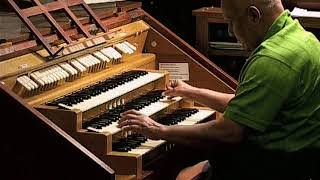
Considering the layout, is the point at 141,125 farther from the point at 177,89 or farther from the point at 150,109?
the point at 177,89

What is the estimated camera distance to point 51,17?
324 cm

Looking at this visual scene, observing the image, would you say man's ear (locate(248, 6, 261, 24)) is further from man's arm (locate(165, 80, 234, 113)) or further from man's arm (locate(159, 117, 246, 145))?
man's arm (locate(165, 80, 234, 113))

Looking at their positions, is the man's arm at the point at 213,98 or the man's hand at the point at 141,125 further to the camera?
the man's arm at the point at 213,98

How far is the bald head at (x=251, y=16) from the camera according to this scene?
2.50m

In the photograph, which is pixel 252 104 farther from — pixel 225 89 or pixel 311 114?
pixel 225 89

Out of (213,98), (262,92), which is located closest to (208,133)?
(262,92)

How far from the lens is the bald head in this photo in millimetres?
2498

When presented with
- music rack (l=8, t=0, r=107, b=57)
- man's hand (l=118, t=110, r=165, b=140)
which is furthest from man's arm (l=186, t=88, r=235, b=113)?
music rack (l=8, t=0, r=107, b=57)

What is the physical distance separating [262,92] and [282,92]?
70 millimetres

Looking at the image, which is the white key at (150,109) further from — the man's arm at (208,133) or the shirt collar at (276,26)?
the shirt collar at (276,26)

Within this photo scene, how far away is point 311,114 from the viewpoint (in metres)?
2.55

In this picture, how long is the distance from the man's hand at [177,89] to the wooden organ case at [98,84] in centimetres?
5

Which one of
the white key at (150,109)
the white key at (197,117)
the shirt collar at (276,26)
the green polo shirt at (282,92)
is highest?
the shirt collar at (276,26)

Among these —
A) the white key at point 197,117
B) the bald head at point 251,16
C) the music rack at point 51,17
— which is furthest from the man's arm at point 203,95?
the bald head at point 251,16
